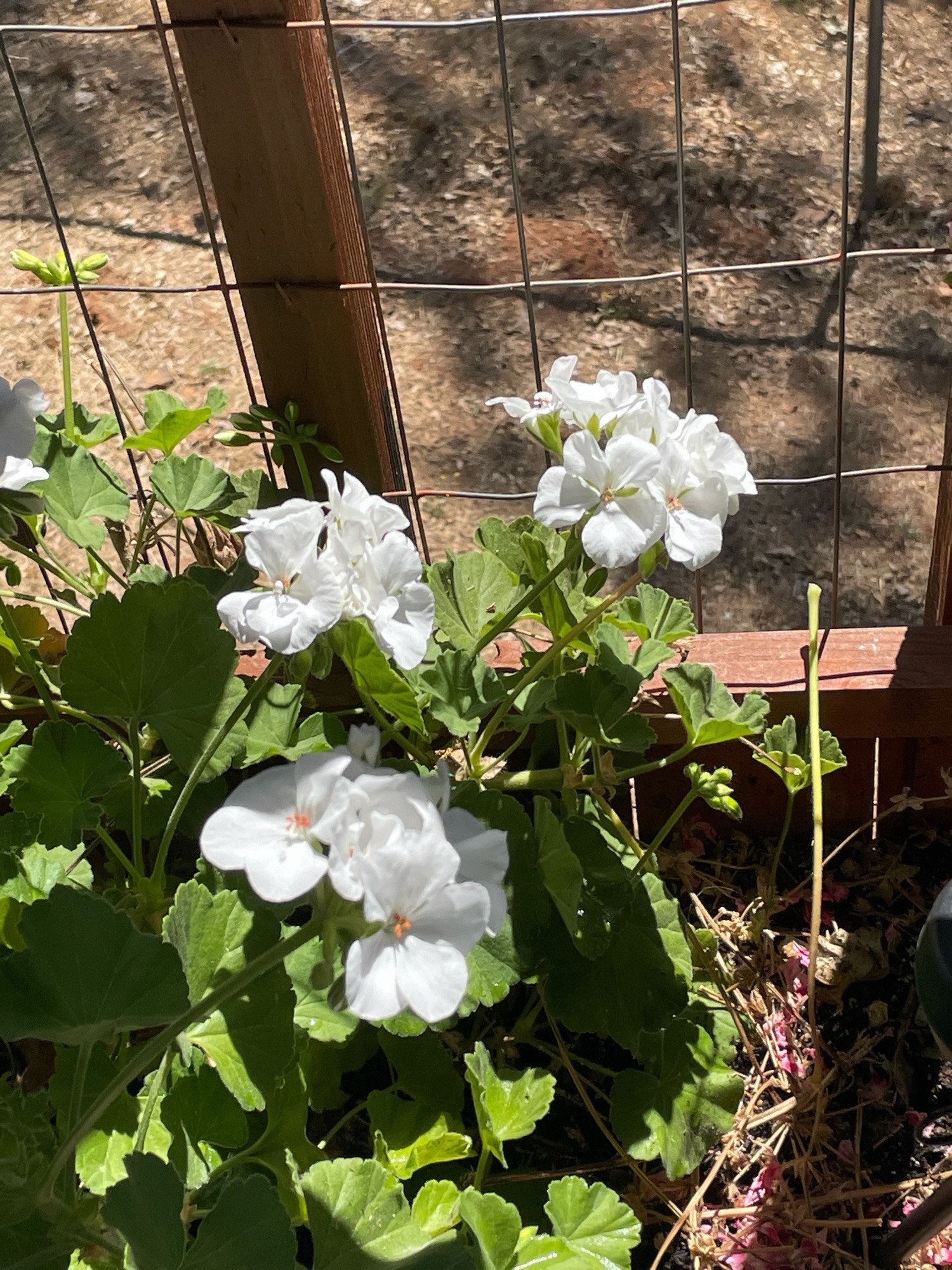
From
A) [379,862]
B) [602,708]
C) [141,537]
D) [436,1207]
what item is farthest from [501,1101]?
[141,537]

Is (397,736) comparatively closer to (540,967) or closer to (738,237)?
(540,967)

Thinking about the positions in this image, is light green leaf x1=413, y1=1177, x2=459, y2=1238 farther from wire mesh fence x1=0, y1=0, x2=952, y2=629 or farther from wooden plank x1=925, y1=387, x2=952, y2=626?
wire mesh fence x1=0, y1=0, x2=952, y2=629

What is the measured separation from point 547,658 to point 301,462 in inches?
14.7

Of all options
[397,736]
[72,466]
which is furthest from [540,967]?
[72,466]

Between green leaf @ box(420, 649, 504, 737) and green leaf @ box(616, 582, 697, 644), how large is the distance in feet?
0.61

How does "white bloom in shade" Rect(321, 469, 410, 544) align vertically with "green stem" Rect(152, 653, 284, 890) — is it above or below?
above

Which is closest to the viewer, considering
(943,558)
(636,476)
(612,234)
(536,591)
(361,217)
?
(636,476)

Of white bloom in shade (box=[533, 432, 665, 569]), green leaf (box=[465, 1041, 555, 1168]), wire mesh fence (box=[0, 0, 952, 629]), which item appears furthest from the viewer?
wire mesh fence (box=[0, 0, 952, 629])

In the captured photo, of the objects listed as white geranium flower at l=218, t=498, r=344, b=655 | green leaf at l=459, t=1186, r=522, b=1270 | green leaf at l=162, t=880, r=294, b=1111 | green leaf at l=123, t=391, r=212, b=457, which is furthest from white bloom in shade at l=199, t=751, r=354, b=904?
green leaf at l=123, t=391, r=212, b=457

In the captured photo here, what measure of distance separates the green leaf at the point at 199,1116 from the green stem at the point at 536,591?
422 millimetres

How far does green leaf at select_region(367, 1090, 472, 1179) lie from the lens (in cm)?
102

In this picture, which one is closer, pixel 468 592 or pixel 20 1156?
pixel 20 1156

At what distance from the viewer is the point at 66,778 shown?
110 cm

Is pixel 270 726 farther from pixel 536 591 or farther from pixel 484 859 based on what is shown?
pixel 484 859
